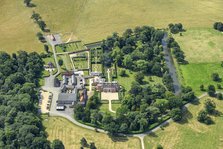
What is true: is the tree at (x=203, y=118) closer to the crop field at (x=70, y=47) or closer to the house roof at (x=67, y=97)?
the house roof at (x=67, y=97)

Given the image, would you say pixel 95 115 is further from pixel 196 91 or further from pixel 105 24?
pixel 105 24

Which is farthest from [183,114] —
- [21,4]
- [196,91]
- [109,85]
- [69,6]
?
[21,4]

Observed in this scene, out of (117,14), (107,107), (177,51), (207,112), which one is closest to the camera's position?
(207,112)

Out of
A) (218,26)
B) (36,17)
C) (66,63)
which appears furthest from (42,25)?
Answer: (218,26)

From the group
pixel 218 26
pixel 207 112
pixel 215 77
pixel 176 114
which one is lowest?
pixel 176 114

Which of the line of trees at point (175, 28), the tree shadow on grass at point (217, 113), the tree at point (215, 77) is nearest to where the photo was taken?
the tree shadow on grass at point (217, 113)

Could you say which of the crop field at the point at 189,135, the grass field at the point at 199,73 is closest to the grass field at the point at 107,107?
the crop field at the point at 189,135

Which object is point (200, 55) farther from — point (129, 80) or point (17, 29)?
point (17, 29)
